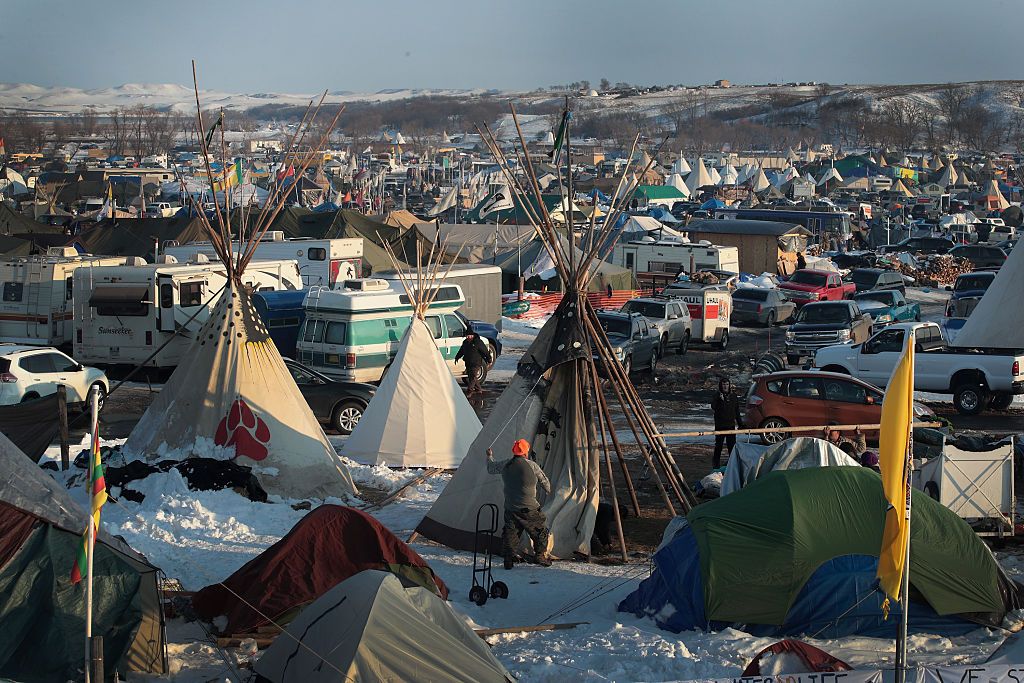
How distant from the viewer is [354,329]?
869 inches

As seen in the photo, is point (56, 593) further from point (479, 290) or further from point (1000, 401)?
point (479, 290)

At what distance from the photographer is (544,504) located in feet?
40.4

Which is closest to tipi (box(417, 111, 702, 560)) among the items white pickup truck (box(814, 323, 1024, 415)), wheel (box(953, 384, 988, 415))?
white pickup truck (box(814, 323, 1024, 415))

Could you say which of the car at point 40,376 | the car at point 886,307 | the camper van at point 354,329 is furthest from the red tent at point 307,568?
the car at point 886,307

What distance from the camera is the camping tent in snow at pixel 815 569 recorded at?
392 inches

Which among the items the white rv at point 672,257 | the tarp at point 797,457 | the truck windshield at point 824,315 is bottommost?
the tarp at point 797,457

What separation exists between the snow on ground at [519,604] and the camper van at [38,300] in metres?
12.7

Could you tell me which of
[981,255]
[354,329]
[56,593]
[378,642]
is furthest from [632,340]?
[981,255]

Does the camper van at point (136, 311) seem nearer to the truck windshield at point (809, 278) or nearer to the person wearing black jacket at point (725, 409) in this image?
the person wearing black jacket at point (725, 409)

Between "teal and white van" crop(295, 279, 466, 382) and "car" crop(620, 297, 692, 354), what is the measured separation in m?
7.82

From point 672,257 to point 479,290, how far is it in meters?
12.2

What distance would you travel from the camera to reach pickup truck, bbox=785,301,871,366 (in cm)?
2769

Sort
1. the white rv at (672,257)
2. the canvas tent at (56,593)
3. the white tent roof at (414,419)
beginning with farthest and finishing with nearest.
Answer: the white rv at (672,257) → the white tent roof at (414,419) → the canvas tent at (56,593)

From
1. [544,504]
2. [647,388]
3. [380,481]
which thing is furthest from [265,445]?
[647,388]
